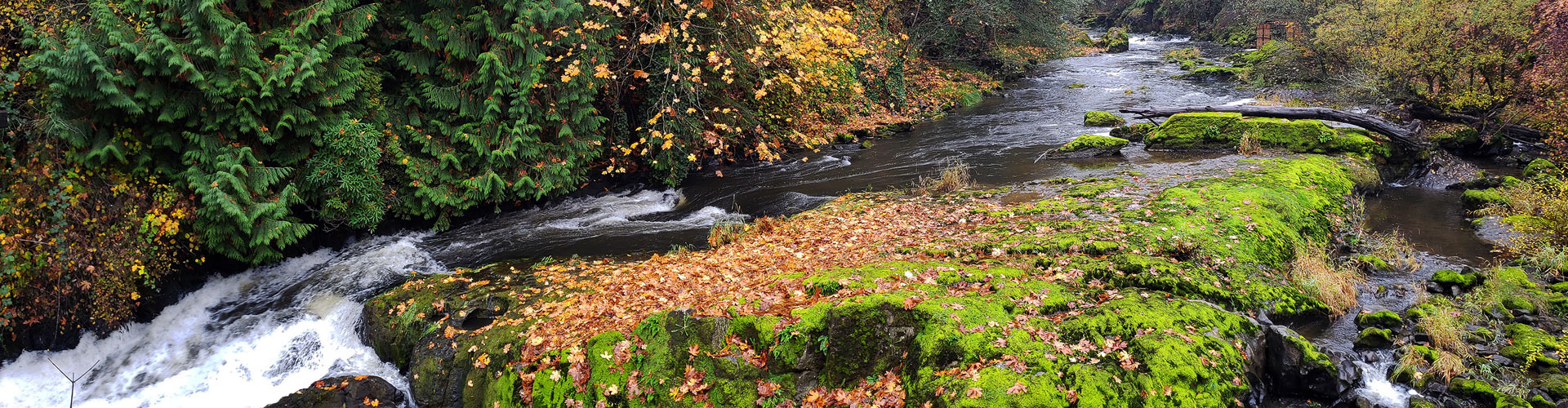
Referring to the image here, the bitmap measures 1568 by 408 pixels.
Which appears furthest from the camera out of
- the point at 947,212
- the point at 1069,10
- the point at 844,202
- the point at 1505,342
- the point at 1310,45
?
the point at 1069,10

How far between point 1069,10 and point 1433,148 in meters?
18.0

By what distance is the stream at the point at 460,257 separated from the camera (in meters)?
7.72

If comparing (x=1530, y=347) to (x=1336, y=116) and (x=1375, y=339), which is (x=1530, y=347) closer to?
(x=1375, y=339)

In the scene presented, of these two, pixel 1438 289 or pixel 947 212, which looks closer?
pixel 1438 289

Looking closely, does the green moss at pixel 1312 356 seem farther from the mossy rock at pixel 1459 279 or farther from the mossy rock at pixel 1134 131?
the mossy rock at pixel 1134 131

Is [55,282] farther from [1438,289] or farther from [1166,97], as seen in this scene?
[1166,97]

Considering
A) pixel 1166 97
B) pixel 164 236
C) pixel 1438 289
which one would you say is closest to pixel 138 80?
pixel 164 236

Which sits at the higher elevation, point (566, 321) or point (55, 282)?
point (55, 282)

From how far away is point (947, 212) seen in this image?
1071 centimetres

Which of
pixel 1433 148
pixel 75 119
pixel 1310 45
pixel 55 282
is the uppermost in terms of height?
pixel 75 119

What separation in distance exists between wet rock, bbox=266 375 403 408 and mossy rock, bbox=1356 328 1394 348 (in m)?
9.75

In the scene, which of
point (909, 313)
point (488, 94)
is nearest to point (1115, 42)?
point (488, 94)

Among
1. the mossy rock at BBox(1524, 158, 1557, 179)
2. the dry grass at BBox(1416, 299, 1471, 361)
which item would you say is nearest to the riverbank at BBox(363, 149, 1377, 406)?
the dry grass at BBox(1416, 299, 1471, 361)

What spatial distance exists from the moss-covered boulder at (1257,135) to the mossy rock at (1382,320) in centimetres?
794
